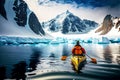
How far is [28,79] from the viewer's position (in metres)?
24.8

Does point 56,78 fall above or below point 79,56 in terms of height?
below

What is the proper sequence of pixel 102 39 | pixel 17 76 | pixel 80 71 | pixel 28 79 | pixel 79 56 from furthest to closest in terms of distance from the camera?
pixel 102 39 < pixel 79 56 < pixel 80 71 < pixel 17 76 < pixel 28 79

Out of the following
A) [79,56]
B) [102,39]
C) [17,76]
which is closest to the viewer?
[17,76]

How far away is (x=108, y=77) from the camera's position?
2670 cm

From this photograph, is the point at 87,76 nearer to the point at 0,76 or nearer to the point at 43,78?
the point at 43,78

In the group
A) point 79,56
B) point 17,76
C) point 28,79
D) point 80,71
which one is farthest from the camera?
point 79,56

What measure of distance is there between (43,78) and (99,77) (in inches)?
245

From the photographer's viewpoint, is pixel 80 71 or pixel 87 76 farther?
pixel 80 71

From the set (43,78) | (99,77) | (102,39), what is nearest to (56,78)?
(43,78)

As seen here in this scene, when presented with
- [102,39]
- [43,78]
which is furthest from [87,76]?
[102,39]

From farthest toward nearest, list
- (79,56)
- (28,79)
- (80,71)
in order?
(79,56) < (80,71) < (28,79)

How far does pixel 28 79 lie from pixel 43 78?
181 centimetres

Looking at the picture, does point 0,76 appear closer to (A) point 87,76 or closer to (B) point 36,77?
(B) point 36,77

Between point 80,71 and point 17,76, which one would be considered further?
point 80,71
